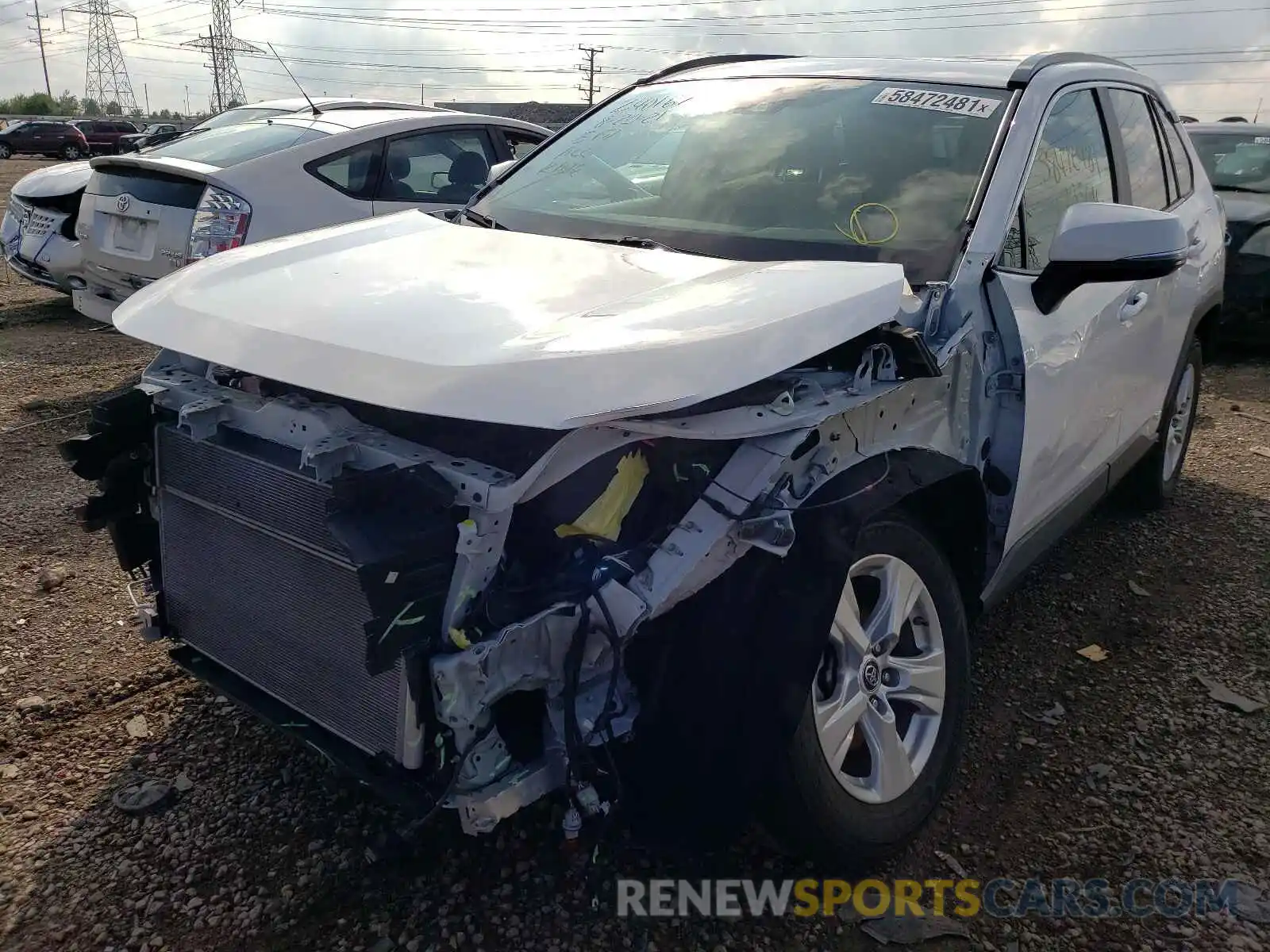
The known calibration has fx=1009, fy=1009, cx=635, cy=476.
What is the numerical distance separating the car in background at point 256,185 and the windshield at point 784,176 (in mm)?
2650

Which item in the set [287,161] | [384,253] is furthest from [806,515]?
[287,161]

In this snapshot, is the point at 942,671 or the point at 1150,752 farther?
the point at 1150,752

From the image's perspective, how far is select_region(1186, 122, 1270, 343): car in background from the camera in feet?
25.5

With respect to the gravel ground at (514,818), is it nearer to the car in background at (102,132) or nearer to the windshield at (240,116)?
the windshield at (240,116)

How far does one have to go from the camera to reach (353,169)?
20.0 ft

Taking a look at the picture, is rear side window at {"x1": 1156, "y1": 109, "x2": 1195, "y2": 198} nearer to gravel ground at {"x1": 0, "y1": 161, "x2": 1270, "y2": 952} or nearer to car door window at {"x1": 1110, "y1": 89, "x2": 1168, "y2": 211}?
car door window at {"x1": 1110, "y1": 89, "x2": 1168, "y2": 211}

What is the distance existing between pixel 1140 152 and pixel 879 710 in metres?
2.66

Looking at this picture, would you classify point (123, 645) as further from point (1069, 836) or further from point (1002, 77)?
point (1002, 77)

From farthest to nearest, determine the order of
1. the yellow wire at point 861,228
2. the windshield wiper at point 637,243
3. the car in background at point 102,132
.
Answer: the car in background at point 102,132, the windshield wiper at point 637,243, the yellow wire at point 861,228

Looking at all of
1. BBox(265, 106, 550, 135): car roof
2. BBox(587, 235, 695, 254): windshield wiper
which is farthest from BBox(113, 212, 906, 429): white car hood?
BBox(265, 106, 550, 135): car roof

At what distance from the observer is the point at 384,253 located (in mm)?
2730

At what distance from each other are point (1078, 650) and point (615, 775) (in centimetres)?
223

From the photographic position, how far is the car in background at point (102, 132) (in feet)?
127

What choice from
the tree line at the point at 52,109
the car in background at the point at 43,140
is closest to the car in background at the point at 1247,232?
the car in background at the point at 43,140
